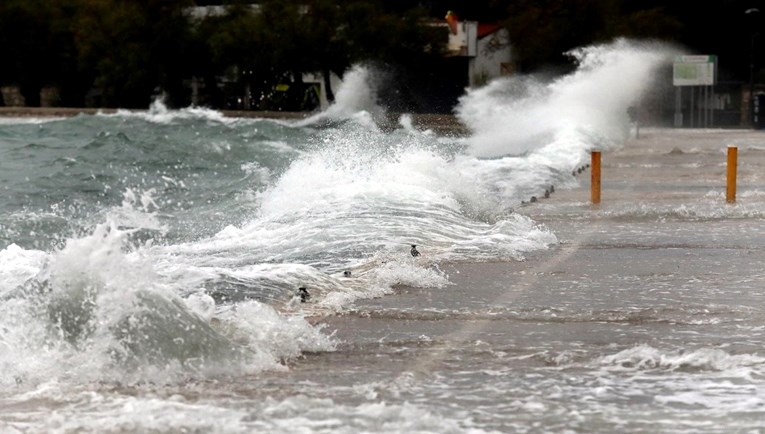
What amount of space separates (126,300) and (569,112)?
3634 centimetres

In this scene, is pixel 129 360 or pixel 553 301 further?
pixel 553 301

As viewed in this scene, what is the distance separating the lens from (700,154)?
3111 cm

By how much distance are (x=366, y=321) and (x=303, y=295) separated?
93cm

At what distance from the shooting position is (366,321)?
9.01m

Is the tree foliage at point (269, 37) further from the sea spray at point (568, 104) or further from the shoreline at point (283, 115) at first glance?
the sea spray at point (568, 104)

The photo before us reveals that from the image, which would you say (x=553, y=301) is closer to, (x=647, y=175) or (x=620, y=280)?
(x=620, y=280)

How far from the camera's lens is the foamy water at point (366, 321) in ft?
21.6

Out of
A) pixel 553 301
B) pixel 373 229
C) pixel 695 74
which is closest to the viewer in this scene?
pixel 553 301

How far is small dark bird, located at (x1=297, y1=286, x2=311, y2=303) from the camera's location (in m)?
9.74

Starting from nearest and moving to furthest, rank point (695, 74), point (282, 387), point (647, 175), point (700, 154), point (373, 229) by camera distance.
Answer: point (282, 387) < point (373, 229) < point (647, 175) < point (700, 154) < point (695, 74)

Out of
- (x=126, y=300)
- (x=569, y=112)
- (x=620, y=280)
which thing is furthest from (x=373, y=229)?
(x=569, y=112)

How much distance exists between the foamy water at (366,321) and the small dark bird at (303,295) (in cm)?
9

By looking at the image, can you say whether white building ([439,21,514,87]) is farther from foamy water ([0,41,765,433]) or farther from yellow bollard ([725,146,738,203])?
yellow bollard ([725,146,738,203])

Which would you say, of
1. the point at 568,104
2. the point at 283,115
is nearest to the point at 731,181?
the point at 568,104
